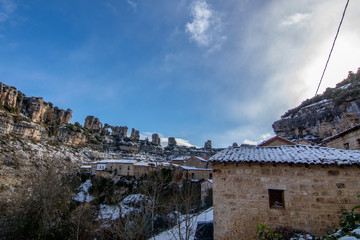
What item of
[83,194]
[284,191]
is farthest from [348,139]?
[83,194]

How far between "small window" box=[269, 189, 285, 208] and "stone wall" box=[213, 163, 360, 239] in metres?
0.32

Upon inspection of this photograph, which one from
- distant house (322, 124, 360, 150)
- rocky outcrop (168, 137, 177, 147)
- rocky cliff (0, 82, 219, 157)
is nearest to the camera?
distant house (322, 124, 360, 150)

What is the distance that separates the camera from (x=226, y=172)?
6.46m

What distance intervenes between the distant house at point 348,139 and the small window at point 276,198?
924cm

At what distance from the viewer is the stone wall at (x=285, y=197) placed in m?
5.50

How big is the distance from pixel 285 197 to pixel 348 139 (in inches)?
429

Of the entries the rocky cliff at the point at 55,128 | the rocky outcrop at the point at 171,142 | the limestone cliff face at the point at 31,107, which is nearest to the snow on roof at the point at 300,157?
the rocky cliff at the point at 55,128

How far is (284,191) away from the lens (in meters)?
5.88

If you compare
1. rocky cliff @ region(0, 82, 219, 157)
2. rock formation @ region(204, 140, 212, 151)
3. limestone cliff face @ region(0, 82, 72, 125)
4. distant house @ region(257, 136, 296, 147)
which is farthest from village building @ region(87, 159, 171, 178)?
rock formation @ region(204, 140, 212, 151)

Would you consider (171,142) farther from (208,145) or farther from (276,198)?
(276,198)

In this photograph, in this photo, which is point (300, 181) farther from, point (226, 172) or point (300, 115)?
point (300, 115)

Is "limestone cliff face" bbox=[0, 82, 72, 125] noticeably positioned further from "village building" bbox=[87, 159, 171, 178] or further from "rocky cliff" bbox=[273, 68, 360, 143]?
"rocky cliff" bbox=[273, 68, 360, 143]

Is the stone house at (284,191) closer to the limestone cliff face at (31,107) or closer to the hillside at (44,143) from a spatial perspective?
the hillside at (44,143)

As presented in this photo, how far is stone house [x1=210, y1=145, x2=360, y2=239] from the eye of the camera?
551 centimetres
